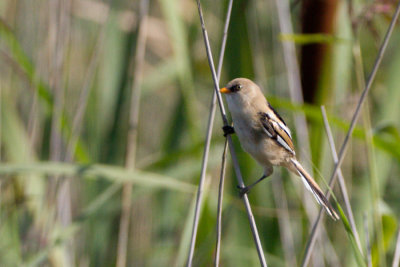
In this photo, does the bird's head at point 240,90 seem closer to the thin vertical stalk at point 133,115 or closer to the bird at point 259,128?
the bird at point 259,128

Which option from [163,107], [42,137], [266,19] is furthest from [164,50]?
[42,137]

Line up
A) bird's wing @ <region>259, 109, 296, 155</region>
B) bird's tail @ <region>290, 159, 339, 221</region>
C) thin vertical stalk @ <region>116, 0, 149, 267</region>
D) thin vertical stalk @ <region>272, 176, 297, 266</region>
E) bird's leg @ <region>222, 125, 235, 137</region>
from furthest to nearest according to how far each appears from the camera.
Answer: thin vertical stalk @ <region>116, 0, 149, 267</region>
thin vertical stalk @ <region>272, 176, 297, 266</region>
bird's wing @ <region>259, 109, 296, 155</region>
bird's leg @ <region>222, 125, 235, 137</region>
bird's tail @ <region>290, 159, 339, 221</region>

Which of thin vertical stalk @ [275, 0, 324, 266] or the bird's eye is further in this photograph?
thin vertical stalk @ [275, 0, 324, 266]

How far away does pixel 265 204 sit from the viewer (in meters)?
2.41

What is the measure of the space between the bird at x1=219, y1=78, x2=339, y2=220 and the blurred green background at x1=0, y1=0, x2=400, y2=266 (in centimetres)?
10

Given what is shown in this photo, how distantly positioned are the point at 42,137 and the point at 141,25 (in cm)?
A: 83

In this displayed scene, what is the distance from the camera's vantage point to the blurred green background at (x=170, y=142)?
2184mm

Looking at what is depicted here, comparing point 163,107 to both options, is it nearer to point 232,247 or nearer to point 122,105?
point 122,105

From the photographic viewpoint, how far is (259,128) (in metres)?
1.96

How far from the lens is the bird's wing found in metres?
1.97

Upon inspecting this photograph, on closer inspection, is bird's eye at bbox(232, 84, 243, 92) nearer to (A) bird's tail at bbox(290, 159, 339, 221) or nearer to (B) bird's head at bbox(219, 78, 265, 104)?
(B) bird's head at bbox(219, 78, 265, 104)

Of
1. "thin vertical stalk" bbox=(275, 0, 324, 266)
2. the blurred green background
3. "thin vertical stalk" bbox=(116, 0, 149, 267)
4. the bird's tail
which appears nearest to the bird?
the bird's tail

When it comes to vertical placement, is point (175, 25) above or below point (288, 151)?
above

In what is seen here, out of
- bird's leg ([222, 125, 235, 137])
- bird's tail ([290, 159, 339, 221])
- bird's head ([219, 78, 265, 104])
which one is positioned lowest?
bird's tail ([290, 159, 339, 221])
